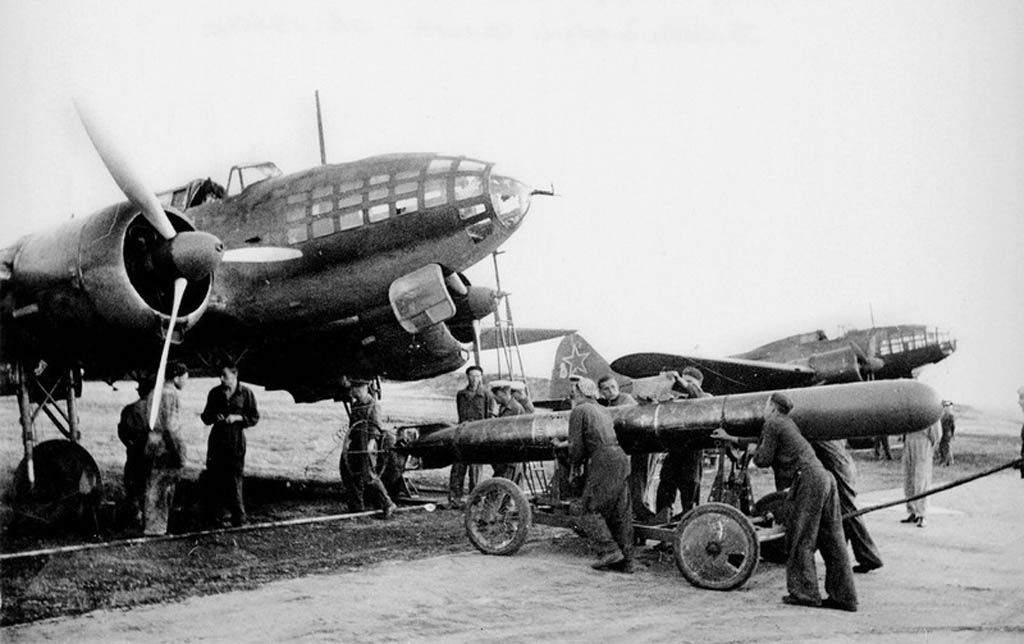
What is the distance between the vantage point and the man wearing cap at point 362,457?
400 inches

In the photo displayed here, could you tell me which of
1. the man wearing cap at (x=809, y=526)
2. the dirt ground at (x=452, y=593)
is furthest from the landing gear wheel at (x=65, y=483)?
the man wearing cap at (x=809, y=526)

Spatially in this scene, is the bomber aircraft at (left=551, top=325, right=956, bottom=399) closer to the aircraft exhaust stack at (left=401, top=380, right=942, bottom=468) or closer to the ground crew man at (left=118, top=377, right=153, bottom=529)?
the aircraft exhaust stack at (left=401, top=380, right=942, bottom=468)

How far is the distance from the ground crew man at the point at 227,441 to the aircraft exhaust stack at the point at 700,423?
193cm

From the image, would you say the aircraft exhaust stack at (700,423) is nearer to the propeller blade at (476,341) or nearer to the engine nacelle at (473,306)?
the engine nacelle at (473,306)

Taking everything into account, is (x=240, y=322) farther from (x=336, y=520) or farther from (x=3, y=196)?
(x=3, y=196)

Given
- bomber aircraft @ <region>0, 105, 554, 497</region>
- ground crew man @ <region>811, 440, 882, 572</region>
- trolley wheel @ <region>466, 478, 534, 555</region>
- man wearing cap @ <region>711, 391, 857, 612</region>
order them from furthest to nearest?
bomber aircraft @ <region>0, 105, 554, 497</region> < trolley wheel @ <region>466, 478, 534, 555</region> < ground crew man @ <region>811, 440, 882, 572</region> < man wearing cap @ <region>711, 391, 857, 612</region>

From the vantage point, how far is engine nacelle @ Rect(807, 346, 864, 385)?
55.5 ft

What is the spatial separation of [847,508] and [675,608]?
6.59 ft

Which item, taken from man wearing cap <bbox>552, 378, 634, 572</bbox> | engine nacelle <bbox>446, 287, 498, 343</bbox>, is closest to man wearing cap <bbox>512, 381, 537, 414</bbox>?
engine nacelle <bbox>446, 287, 498, 343</bbox>

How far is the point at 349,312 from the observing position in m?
9.93

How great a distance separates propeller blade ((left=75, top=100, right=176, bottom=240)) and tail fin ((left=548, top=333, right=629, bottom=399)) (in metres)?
13.3

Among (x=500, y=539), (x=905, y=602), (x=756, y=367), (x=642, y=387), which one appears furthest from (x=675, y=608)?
(x=642, y=387)

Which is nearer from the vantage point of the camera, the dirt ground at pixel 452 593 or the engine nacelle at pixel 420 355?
the dirt ground at pixel 452 593

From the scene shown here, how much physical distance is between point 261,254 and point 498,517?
423 centimetres
